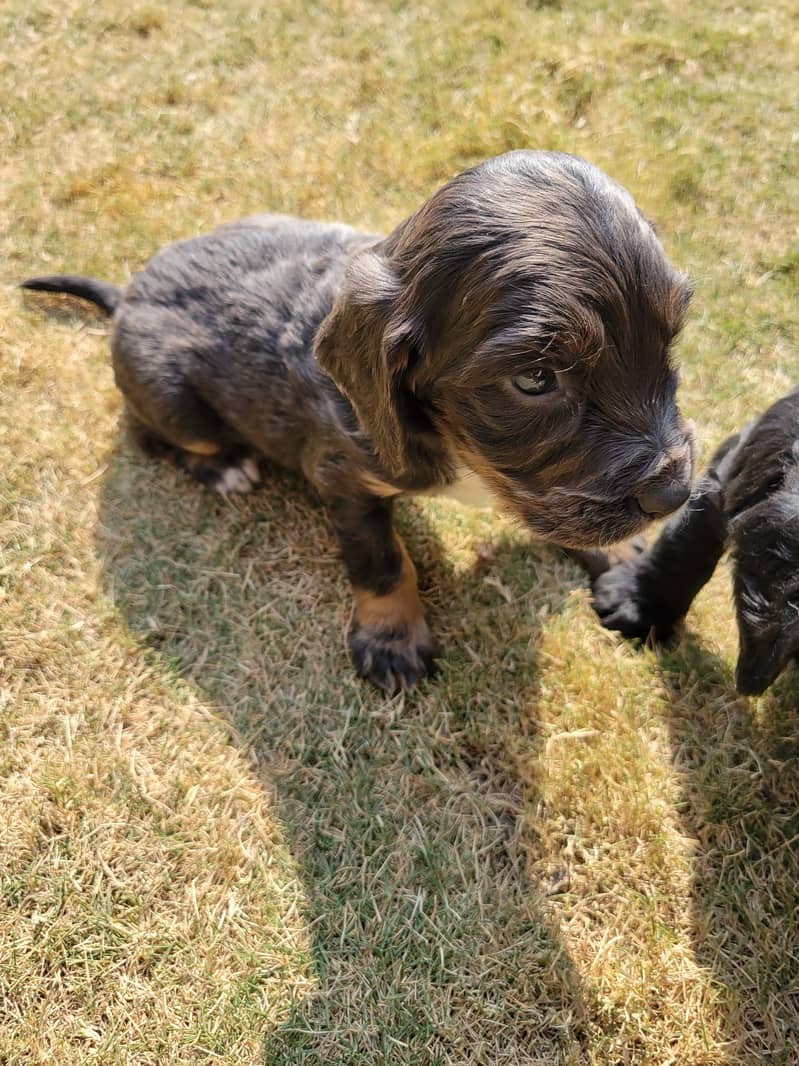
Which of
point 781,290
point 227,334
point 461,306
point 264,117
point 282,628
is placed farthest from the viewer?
point 264,117

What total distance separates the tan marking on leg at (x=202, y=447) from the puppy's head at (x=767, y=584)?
8.79 feet

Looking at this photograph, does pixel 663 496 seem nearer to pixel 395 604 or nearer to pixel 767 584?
pixel 767 584

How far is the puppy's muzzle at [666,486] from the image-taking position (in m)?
2.50

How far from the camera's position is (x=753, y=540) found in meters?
2.76

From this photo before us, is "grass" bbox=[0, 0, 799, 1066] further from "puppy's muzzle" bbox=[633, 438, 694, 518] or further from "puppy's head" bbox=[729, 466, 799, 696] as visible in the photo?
"puppy's muzzle" bbox=[633, 438, 694, 518]

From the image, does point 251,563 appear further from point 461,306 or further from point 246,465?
point 461,306

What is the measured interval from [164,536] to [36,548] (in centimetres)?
68

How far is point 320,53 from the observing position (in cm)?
649

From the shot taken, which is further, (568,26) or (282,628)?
(568,26)

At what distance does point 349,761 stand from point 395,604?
77 cm

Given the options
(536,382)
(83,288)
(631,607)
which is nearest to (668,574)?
(631,607)

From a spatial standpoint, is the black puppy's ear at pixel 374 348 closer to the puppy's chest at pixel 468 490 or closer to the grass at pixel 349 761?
the puppy's chest at pixel 468 490

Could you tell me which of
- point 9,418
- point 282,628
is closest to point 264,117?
point 9,418

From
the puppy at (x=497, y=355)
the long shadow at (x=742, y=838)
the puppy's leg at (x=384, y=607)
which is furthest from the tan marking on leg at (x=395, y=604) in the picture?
the long shadow at (x=742, y=838)
